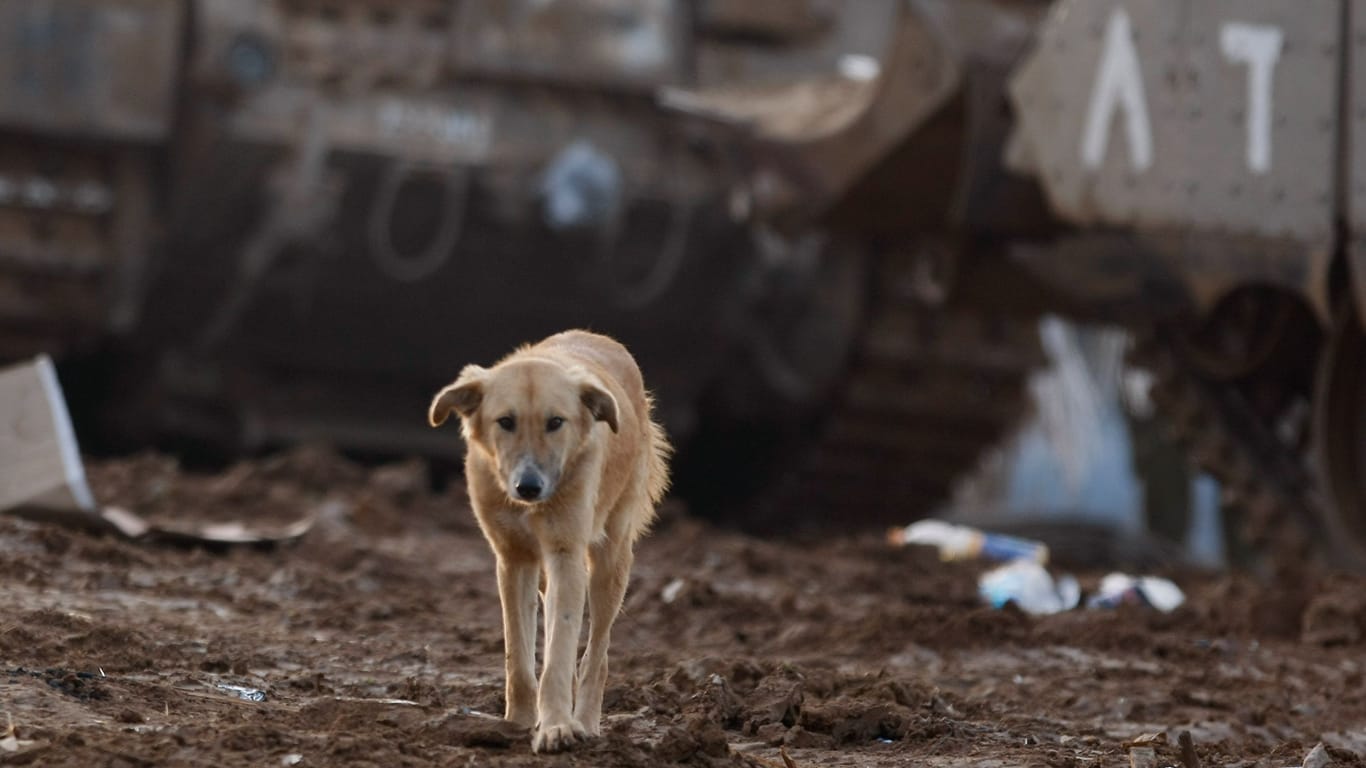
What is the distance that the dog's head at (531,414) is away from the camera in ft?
12.6

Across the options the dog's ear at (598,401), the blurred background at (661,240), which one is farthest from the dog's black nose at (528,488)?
the blurred background at (661,240)

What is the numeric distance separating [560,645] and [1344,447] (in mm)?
5131

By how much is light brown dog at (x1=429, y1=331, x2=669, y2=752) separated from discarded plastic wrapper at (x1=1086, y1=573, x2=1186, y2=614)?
3365 millimetres

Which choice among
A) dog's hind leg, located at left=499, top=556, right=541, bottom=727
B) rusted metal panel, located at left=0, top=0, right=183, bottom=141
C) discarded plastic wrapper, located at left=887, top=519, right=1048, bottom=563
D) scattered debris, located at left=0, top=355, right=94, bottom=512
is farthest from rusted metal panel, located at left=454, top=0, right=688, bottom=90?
dog's hind leg, located at left=499, top=556, right=541, bottom=727

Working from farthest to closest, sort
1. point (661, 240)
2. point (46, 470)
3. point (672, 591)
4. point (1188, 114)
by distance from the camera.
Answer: point (661, 240)
point (1188, 114)
point (46, 470)
point (672, 591)

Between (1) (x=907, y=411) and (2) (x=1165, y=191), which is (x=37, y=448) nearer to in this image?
(2) (x=1165, y=191)

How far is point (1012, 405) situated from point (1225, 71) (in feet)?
18.3

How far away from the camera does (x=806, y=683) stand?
197 inches

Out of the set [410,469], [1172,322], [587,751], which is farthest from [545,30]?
[587,751]

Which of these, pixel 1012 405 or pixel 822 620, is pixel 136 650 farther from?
pixel 1012 405

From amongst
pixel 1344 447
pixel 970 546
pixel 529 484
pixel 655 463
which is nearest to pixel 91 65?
pixel 970 546

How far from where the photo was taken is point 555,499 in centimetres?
397

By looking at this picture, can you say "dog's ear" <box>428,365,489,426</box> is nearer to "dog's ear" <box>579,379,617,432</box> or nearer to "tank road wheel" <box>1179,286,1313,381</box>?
"dog's ear" <box>579,379,617,432</box>

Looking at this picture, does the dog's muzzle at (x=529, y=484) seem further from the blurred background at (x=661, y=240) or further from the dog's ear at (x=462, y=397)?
the blurred background at (x=661, y=240)
